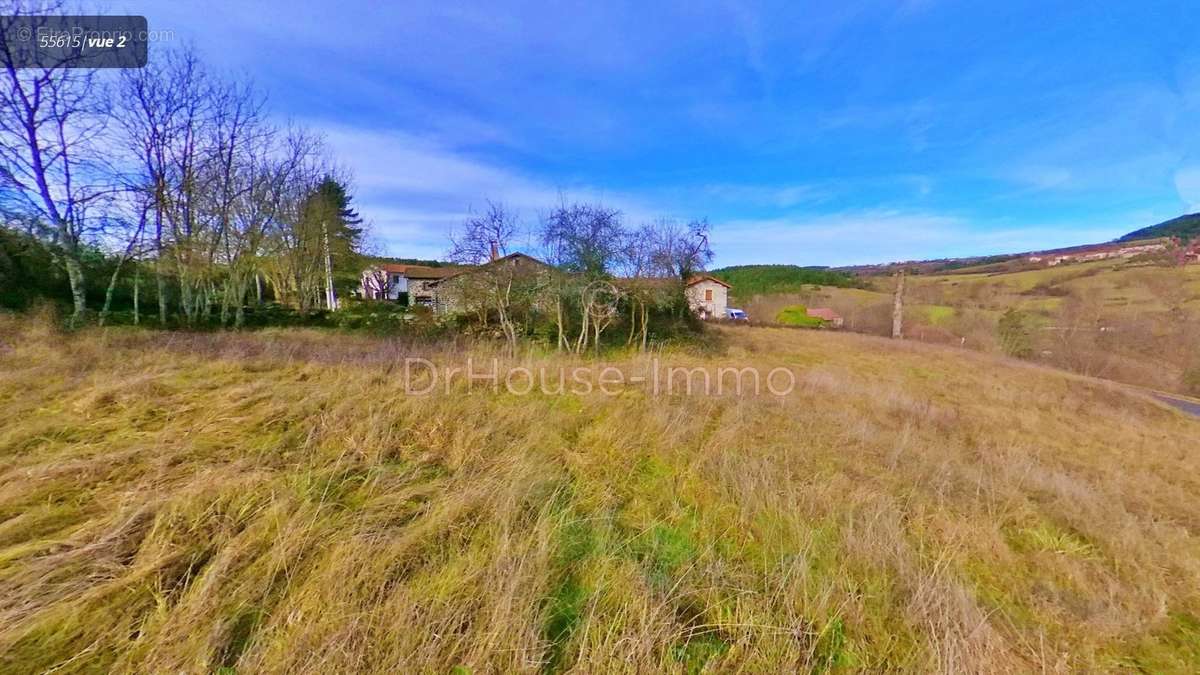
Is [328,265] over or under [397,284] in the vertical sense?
under

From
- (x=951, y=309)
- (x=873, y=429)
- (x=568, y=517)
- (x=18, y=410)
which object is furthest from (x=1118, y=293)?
(x=18, y=410)

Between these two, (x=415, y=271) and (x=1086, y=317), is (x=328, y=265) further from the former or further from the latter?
(x=1086, y=317)

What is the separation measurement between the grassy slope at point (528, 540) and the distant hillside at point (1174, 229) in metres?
60.4

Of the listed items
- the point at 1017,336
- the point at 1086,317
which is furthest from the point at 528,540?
the point at 1086,317

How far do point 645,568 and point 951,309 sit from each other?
118 feet

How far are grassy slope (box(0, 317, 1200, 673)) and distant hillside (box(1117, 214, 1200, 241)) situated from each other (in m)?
60.4

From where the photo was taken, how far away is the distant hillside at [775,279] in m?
41.1

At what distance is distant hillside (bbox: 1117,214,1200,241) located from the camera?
119ft

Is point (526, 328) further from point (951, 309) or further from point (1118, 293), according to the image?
point (1118, 293)

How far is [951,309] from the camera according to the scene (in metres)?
26.9

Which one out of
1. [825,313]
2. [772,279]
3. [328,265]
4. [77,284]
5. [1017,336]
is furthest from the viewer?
[772,279]

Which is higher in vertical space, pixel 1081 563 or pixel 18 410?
pixel 18 410

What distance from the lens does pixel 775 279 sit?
44.7m

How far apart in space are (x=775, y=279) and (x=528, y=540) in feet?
159
